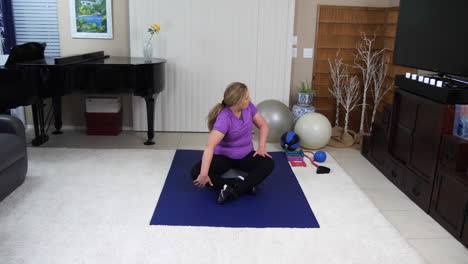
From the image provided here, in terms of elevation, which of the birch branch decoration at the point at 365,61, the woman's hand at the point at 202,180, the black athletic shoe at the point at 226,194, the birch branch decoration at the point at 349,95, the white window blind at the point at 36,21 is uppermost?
the white window blind at the point at 36,21

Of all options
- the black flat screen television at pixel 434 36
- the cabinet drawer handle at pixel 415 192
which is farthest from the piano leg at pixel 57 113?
the cabinet drawer handle at pixel 415 192

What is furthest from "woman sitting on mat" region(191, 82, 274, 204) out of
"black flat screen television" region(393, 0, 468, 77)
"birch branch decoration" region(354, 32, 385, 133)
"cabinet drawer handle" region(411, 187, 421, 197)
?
"birch branch decoration" region(354, 32, 385, 133)

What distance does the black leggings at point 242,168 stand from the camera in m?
3.13

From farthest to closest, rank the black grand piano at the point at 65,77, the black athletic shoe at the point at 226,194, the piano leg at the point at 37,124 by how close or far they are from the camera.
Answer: the piano leg at the point at 37,124 < the black grand piano at the point at 65,77 < the black athletic shoe at the point at 226,194

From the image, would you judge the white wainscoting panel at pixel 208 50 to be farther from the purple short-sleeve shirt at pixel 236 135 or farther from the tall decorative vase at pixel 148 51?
the purple short-sleeve shirt at pixel 236 135

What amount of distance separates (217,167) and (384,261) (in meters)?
1.36

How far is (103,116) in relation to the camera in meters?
4.80

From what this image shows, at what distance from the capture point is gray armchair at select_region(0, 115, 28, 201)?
289cm

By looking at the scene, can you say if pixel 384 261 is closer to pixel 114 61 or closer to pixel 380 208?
pixel 380 208

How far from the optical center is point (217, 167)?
3.22 m

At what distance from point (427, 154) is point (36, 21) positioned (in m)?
4.24

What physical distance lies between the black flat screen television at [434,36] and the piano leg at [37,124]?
3.54 meters

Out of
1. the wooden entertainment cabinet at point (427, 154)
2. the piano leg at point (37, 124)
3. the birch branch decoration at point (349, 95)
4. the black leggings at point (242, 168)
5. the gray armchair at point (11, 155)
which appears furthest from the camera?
the birch branch decoration at point (349, 95)

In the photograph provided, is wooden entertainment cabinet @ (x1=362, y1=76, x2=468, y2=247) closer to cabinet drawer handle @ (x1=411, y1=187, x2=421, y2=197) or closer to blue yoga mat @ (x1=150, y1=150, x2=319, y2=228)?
cabinet drawer handle @ (x1=411, y1=187, x2=421, y2=197)
